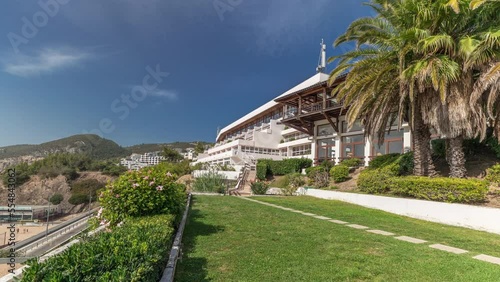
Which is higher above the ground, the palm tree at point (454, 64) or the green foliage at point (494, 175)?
the palm tree at point (454, 64)

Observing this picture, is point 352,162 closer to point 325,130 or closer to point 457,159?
point 325,130

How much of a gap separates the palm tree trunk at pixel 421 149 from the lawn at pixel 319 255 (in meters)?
5.02

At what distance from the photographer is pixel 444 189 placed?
10.6 meters

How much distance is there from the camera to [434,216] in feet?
35.1

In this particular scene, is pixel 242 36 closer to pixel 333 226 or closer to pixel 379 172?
pixel 379 172

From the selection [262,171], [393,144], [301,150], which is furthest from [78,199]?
[393,144]

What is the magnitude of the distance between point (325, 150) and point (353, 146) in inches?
144

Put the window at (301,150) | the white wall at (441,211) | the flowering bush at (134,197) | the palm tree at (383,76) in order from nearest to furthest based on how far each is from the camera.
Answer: the flowering bush at (134,197) → the white wall at (441,211) → the palm tree at (383,76) → the window at (301,150)

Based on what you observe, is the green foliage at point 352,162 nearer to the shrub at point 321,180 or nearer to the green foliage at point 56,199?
the shrub at point 321,180

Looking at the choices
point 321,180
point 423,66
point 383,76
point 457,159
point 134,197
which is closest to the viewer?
point 134,197

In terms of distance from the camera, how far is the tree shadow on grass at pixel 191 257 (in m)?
4.06

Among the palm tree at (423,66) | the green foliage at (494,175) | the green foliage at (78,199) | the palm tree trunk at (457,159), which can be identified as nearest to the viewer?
the palm tree at (423,66)

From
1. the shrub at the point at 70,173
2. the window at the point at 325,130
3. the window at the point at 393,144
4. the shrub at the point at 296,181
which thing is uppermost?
the window at the point at 325,130

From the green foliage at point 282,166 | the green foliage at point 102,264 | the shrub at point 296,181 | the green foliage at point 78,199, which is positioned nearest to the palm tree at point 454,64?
the green foliage at point 102,264
